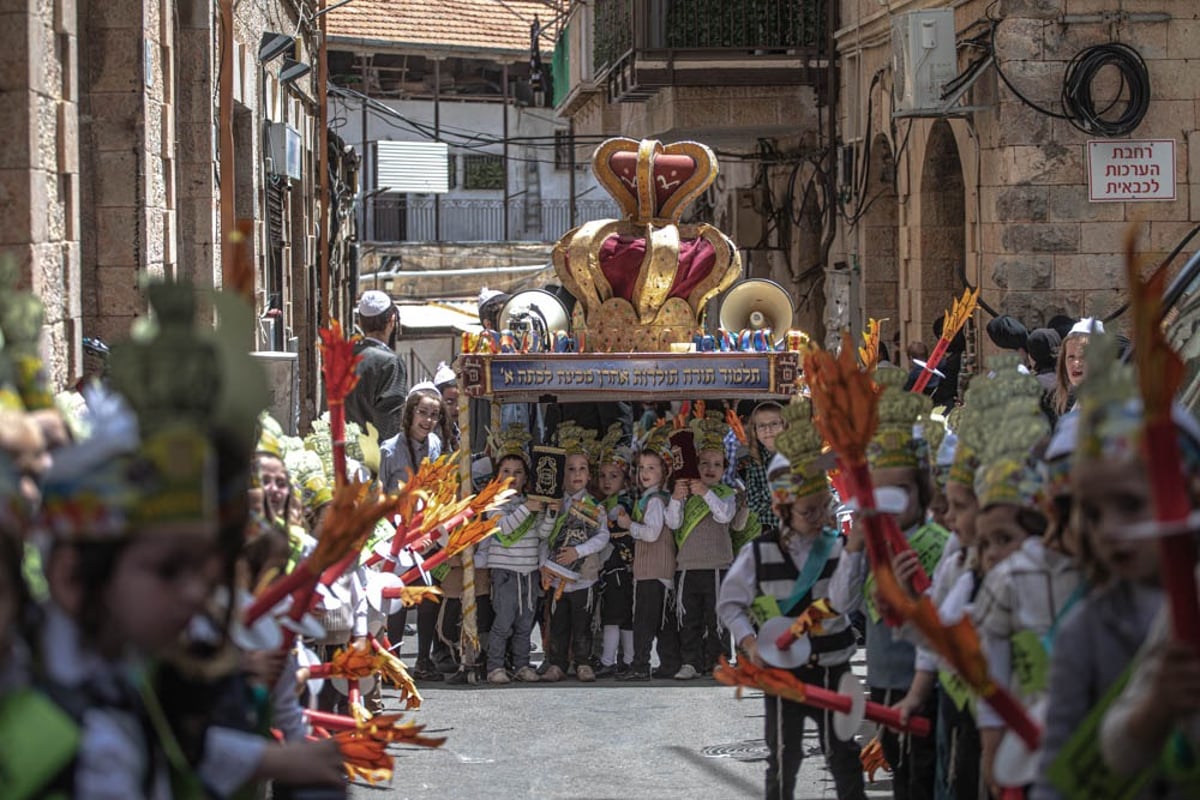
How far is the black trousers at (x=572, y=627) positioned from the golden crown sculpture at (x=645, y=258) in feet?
4.44

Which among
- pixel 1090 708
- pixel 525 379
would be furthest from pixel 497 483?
pixel 1090 708

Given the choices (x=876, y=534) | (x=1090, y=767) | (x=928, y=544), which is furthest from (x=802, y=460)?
(x=1090, y=767)

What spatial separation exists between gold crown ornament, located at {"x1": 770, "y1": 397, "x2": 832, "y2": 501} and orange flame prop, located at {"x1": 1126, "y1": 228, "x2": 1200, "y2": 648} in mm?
3662

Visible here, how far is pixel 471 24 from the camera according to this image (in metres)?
43.2

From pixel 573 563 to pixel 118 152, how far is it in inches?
132

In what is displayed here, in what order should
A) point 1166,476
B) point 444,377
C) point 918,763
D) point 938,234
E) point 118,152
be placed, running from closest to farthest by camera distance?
point 1166,476, point 918,763, point 118,152, point 444,377, point 938,234

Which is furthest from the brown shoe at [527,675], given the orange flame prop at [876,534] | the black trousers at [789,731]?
the orange flame prop at [876,534]

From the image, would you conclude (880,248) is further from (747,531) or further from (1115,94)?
(747,531)

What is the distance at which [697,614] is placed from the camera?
11391 millimetres

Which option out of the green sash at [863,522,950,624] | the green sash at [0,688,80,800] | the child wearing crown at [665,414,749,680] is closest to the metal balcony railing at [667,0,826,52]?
the child wearing crown at [665,414,749,680]

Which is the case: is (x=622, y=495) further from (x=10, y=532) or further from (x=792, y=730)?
(x=10, y=532)

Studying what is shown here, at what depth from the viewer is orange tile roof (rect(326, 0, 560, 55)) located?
4088 centimetres

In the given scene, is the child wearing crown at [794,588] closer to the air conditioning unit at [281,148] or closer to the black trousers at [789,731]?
the black trousers at [789,731]

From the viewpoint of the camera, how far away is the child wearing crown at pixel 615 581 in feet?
37.8
